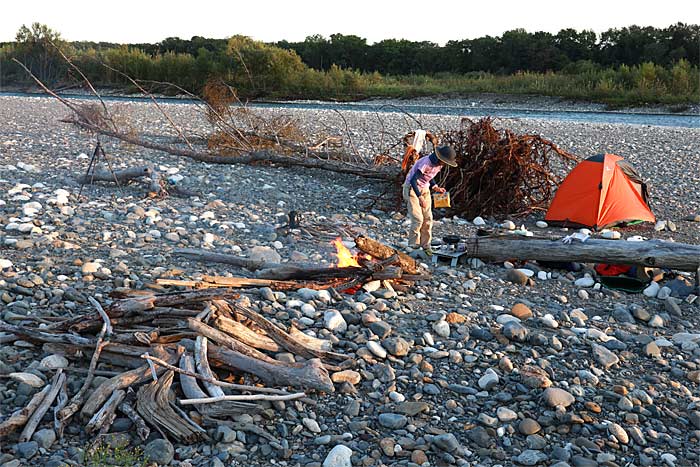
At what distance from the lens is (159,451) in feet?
12.1

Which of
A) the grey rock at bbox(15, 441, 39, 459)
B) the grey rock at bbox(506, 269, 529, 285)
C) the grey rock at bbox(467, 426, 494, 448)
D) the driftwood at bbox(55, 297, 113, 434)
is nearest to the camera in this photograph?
the grey rock at bbox(15, 441, 39, 459)

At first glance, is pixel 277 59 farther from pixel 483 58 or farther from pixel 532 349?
pixel 532 349

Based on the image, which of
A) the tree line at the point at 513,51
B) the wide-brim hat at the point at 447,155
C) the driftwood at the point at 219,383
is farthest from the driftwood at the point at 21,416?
the tree line at the point at 513,51

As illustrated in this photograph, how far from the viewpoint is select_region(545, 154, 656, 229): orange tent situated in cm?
928

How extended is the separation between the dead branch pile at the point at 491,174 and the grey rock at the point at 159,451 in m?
6.85

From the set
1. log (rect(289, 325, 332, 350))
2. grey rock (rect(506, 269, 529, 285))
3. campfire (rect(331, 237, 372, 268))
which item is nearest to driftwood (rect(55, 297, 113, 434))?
log (rect(289, 325, 332, 350))

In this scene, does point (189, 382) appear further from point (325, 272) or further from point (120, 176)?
point (120, 176)

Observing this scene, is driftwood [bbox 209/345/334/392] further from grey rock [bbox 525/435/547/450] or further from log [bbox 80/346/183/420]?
grey rock [bbox 525/435/547/450]

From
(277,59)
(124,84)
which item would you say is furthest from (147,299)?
(124,84)

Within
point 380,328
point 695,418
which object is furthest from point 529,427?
point 380,328

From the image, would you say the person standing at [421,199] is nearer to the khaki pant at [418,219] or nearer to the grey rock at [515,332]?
the khaki pant at [418,219]

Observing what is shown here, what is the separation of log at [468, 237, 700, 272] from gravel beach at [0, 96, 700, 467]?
0.17m

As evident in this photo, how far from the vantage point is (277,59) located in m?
36.1

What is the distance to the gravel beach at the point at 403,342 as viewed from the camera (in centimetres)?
389
